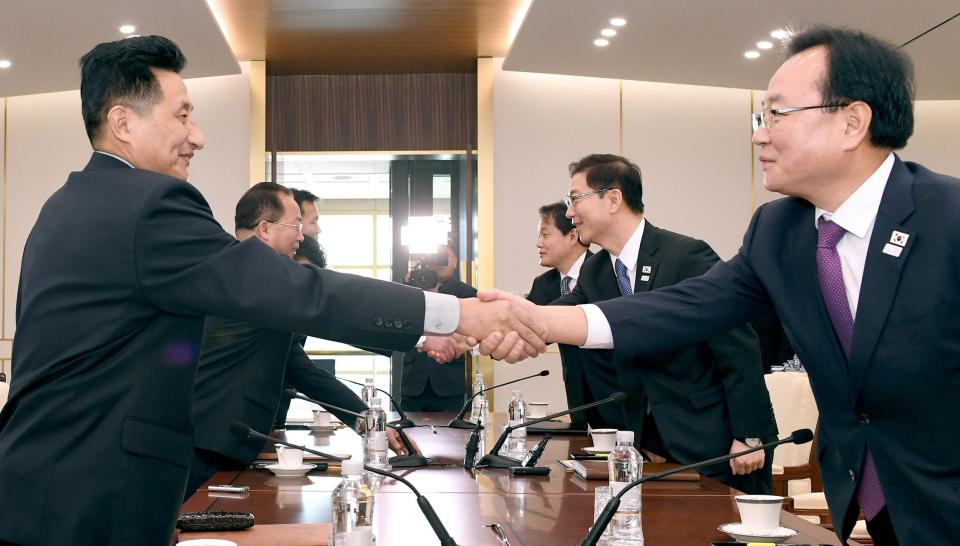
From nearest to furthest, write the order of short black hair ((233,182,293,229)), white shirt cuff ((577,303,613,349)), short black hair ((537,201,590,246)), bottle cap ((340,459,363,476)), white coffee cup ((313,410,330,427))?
bottle cap ((340,459,363,476)) < white shirt cuff ((577,303,613,349)) < short black hair ((233,182,293,229)) < white coffee cup ((313,410,330,427)) < short black hair ((537,201,590,246))

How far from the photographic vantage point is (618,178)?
4.09 m

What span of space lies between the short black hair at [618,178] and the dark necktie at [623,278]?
0.23m

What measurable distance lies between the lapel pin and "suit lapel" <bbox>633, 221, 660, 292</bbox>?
178 cm

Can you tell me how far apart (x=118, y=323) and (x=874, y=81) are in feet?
5.05

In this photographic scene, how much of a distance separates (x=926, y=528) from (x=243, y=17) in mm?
6415

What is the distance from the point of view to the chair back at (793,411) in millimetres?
4789

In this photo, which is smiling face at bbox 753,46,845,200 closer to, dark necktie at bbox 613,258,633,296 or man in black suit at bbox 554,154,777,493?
man in black suit at bbox 554,154,777,493

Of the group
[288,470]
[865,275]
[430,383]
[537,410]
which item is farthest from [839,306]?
[430,383]

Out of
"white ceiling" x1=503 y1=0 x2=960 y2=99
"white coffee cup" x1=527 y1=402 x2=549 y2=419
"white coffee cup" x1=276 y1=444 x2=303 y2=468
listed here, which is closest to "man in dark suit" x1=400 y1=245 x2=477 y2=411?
"white coffee cup" x1=527 y1=402 x2=549 y2=419

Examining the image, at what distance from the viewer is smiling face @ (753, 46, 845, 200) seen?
210cm

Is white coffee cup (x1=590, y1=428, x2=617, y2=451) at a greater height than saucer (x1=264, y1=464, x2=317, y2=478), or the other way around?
white coffee cup (x1=590, y1=428, x2=617, y2=451)

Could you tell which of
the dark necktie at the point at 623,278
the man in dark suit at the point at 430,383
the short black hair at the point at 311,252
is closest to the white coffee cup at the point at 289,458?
→ the dark necktie at the point at 623,278

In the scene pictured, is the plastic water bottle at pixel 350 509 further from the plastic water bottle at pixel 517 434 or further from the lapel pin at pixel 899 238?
the plastic water bottle at pixel 517 434

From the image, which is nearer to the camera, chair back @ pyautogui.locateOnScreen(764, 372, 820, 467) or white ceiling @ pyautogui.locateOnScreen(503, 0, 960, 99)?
chair back @ pyautogui.locateOnScreen(764, 372, 820, 467)
